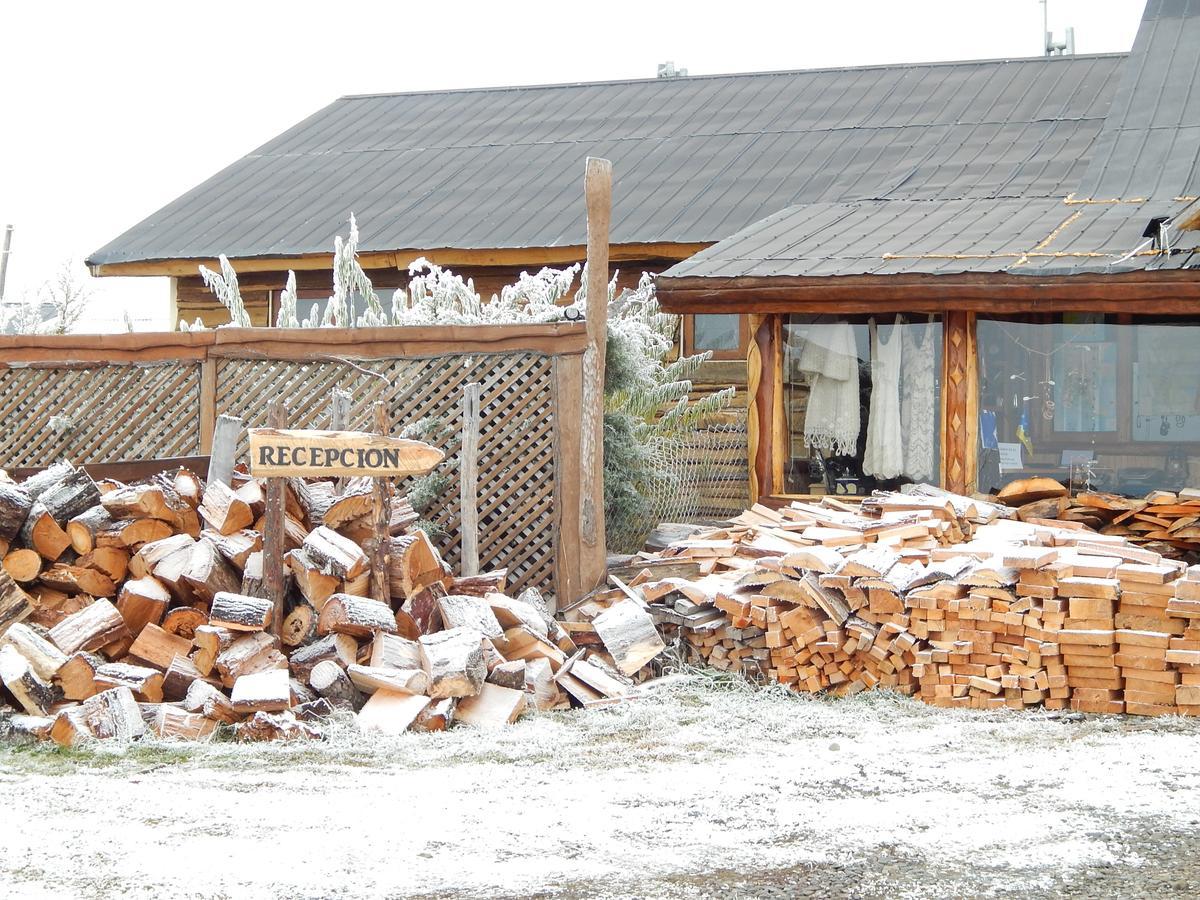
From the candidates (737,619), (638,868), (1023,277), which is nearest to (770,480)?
(1023,277)

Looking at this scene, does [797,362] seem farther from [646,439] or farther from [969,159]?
[969,159]

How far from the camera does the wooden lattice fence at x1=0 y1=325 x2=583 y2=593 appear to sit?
361 inches

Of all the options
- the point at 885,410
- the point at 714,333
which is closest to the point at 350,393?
the point at 885,410

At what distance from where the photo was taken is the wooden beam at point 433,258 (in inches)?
583

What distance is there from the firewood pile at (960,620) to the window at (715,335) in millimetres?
6446

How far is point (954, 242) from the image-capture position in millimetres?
11070

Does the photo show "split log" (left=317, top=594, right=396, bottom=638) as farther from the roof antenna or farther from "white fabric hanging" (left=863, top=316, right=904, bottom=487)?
the roof antenna

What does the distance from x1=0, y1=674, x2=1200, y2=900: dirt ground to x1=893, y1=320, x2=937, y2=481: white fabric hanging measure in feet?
13.7

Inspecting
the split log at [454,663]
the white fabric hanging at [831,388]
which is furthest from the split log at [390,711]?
the white fabric hanging at [831,388]

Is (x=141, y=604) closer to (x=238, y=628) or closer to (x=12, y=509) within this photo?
(x=238, y=628)

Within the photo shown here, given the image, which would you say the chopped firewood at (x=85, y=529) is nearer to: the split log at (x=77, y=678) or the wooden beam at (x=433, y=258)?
the split log at (x=77, y=678)

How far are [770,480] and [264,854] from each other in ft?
23.4

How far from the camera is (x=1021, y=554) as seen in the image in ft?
24.4

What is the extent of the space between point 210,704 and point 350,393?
319 cm
